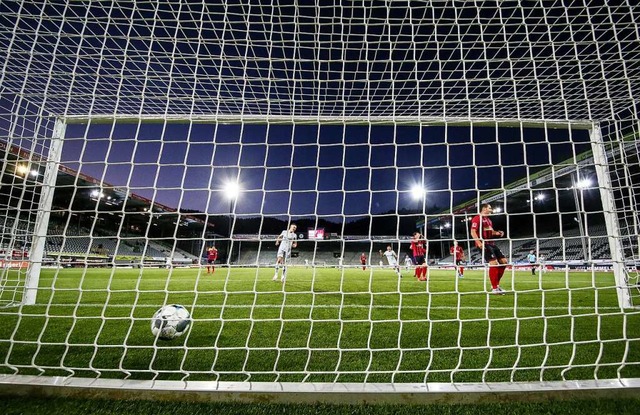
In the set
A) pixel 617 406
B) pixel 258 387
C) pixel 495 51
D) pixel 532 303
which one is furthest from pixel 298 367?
pixel 532 303

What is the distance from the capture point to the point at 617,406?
1.61m

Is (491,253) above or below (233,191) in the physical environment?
below

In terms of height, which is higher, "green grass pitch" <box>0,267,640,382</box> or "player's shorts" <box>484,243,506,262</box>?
"player's shorts" <box>484,243,506,262</box>

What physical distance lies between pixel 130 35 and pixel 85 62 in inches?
24.2

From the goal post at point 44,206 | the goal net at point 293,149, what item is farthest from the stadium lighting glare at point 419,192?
the goal post at point 44,206

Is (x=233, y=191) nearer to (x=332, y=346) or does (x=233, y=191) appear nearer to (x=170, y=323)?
(x=170, y=323)

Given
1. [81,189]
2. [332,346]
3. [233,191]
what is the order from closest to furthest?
[332,346], [233,191], [81,189]

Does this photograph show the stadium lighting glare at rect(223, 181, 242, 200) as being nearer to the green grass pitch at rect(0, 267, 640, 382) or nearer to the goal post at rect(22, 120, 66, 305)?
the green grass pitch at rect(0, 267, 640, 382)

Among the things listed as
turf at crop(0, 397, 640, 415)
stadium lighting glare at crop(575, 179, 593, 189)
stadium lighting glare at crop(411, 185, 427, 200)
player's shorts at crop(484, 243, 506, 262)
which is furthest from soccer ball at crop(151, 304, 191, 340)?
player's shorts at crop(484, 243, 506, 262)

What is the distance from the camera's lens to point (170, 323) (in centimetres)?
276

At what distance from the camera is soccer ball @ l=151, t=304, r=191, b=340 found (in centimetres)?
272

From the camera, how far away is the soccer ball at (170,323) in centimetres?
272

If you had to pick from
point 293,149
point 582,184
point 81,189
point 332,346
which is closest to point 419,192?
point 293,149

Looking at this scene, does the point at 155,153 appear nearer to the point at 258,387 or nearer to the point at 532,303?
the point at 258,387
